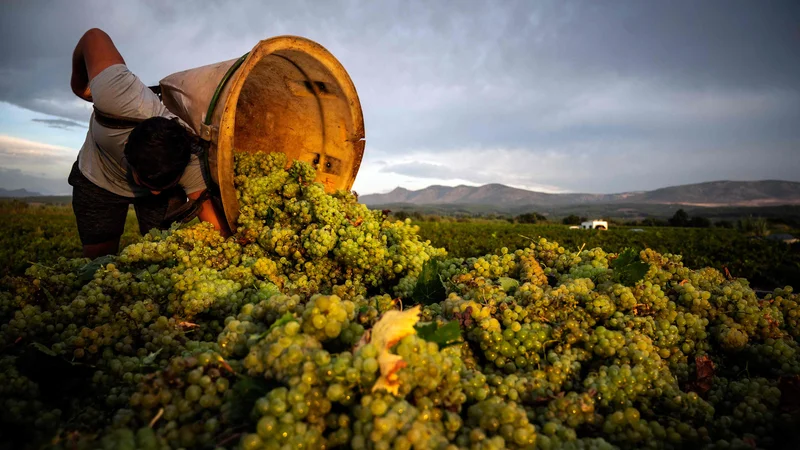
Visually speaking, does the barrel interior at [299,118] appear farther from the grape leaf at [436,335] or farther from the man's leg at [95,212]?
the grape leaf at [436,335]

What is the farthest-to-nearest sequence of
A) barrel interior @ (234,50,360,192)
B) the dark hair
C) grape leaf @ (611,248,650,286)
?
1. barrel interior @ (234,50,360,192)
2. the dark hair
3. grape leaf @ (611,248,650,286)

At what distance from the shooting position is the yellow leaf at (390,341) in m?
1.12

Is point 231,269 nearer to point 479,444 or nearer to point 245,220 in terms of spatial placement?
point 245,220

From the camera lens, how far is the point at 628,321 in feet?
6.42

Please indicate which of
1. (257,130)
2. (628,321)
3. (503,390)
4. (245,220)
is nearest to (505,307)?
(503,390)

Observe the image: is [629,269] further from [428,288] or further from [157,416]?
Answer: [157,416]

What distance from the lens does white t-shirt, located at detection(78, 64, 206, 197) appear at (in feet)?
9.82

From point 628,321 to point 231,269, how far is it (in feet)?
7.61

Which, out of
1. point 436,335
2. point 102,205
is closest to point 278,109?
point 102,205

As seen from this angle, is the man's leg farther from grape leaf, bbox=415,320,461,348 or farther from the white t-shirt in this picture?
grape leaf, bbox=415,320,461,348

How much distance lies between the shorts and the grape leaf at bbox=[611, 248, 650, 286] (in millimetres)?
3737

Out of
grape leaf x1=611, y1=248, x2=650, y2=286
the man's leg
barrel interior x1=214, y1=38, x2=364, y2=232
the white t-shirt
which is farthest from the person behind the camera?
the man's leg

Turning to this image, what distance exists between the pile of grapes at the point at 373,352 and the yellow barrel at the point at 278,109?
0.77 meters

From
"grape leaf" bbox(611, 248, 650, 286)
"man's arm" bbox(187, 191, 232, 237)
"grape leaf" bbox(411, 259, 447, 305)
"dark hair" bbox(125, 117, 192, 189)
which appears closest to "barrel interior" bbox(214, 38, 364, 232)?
"man's arm" bbox(187, 191, 232, 237)
